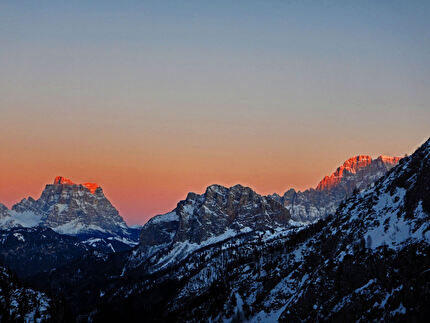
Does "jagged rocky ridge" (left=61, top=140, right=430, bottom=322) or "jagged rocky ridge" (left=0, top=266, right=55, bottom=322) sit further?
"jagged rocky ridge" (left=0, top=266, right=55, bottom=322)

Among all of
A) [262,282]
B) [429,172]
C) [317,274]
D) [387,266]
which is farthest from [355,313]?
[262,282]

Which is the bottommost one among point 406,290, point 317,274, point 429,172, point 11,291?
point 406,290

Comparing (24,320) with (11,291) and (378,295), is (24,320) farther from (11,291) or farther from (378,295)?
(378,295)

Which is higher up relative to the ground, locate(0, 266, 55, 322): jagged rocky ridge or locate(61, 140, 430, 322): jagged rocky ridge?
locate(0, 266, 55, 322): jagged rocky ridge

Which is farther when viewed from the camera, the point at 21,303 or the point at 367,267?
the point at 21,303

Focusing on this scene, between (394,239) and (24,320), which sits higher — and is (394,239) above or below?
below

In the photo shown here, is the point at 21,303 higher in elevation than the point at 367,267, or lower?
higher

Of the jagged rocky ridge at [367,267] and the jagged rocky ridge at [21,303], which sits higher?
the jagged rocky ridge at [21,303]

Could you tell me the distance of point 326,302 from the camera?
121438mm

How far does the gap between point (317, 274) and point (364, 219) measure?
74.9 feet

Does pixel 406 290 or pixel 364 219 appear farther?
pixel 364 219

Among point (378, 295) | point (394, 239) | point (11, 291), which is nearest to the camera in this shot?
point (378, 295)

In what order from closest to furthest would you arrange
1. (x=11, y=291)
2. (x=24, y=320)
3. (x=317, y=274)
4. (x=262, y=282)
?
(x=317, y=274)
(x=24, y=320)
(x=11, y=291)
(x=262, y=282)

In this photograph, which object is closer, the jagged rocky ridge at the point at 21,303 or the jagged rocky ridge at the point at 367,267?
the jagged rocky ridge at the point at 367,267
